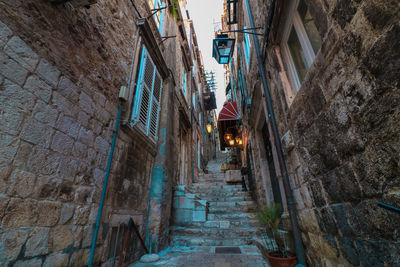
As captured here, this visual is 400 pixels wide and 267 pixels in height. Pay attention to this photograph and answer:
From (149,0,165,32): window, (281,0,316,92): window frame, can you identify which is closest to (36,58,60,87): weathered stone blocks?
(281,0,316,92): window frame

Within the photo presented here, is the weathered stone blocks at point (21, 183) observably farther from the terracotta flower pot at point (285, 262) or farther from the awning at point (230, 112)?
the awning at point (230, 112)

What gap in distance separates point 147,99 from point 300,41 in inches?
132

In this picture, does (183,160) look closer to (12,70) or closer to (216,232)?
(216,232)

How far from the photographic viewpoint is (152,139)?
4508mm

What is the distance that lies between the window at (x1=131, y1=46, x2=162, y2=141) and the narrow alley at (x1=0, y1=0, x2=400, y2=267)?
0.17ft

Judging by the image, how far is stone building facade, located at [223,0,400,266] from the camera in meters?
1.10

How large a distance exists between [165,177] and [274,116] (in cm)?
305

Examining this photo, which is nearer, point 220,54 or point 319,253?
point 319,253

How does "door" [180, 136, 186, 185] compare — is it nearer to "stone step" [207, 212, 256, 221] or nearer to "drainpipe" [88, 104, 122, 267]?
"stone step" [207, 212, 256, 221]

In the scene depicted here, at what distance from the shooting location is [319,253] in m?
2.07

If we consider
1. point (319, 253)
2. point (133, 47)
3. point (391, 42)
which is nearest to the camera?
point (391, 42)

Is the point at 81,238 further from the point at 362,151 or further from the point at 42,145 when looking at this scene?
the point at 362,151

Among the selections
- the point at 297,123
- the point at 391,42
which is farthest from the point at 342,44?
the point at 297,123

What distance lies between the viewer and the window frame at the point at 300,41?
87.6 inches
